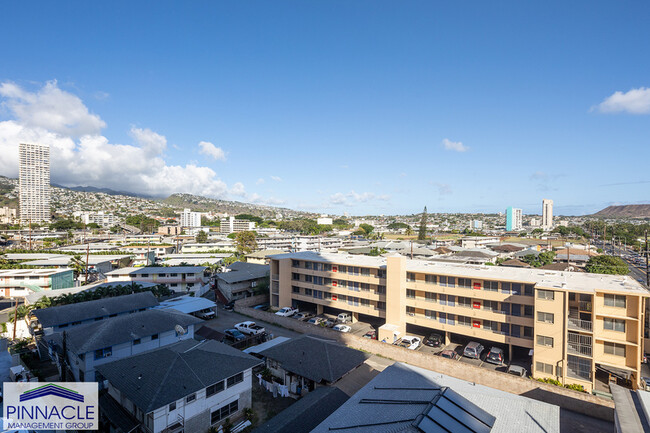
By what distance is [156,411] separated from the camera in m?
14.1

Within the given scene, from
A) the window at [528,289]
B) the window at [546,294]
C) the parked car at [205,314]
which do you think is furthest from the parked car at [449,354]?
the parked car at [205,314]

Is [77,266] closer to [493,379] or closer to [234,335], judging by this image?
[234,335]

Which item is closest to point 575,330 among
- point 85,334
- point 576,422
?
point 576,422

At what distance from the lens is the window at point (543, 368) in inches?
866

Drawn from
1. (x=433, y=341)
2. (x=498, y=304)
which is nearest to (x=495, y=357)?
(x=498, y=304)

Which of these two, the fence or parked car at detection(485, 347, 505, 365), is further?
parked car at detection(485, 347, 505, 365)

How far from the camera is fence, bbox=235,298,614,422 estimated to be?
723 inches

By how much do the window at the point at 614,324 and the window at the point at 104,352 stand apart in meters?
33.1

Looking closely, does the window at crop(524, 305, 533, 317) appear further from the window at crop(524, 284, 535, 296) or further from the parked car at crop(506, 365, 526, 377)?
the parked car at crop(506, 365, 526, 377)

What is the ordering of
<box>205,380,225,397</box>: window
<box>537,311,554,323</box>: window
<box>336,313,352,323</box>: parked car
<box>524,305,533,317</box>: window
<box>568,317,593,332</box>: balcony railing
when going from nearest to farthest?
<box>205,380,225,397</box>: window
<box>568,317,593,332</box>: balcony railing
<box>537,311,554,323</box>: window
<box>524,305,533,317</box>: window
<box>336,313,352,323</box>: parked car

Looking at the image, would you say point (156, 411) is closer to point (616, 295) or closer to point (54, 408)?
point (54, 408)

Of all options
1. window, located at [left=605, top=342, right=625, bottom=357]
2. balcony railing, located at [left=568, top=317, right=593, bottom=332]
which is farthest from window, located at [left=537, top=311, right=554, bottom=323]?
window, located at [left=605, top=342, right=625, bottom=357]

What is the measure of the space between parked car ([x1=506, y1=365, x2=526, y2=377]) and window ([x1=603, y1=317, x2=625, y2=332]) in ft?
20.1

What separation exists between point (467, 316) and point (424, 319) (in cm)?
393
